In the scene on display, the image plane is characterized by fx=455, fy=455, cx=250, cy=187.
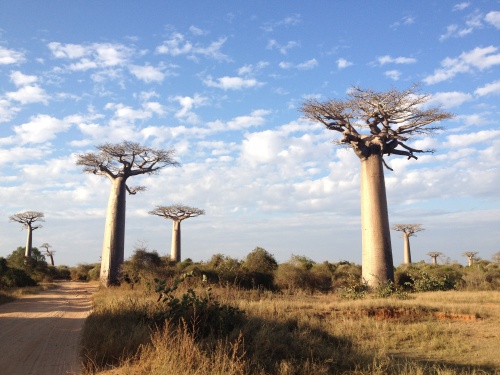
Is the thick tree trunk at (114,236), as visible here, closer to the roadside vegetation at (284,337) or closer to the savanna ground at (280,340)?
the roadside vegetation at (284,337)

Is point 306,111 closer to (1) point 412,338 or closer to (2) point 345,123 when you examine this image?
(2) point 345,123

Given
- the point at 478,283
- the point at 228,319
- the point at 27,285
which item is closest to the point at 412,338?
the point at 228,319

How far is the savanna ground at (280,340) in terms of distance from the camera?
15.2 ft

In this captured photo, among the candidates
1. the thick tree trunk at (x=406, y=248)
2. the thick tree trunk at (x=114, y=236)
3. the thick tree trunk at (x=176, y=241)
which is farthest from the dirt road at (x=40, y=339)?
the thick tree trunk at (x=406, y=248)

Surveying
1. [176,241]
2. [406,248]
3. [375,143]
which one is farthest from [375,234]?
[406,248]

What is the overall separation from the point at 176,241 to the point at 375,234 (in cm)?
2236

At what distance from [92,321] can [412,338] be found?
5.22 m

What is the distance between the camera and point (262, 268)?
62.3 ft

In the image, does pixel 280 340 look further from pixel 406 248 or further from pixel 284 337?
pixel 406 248

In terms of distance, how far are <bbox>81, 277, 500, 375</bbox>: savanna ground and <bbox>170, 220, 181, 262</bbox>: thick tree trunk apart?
2491 centimetres

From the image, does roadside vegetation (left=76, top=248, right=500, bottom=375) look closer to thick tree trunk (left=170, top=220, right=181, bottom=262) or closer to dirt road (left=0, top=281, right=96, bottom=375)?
dirt road (left=0, top=281, right=96, bottom=375)

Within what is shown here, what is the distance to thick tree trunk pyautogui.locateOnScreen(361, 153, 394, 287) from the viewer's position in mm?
14641

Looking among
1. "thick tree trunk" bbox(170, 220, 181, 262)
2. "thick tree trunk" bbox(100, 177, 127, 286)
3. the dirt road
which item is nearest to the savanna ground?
the dirt road

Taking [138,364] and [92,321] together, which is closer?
[138,364]
